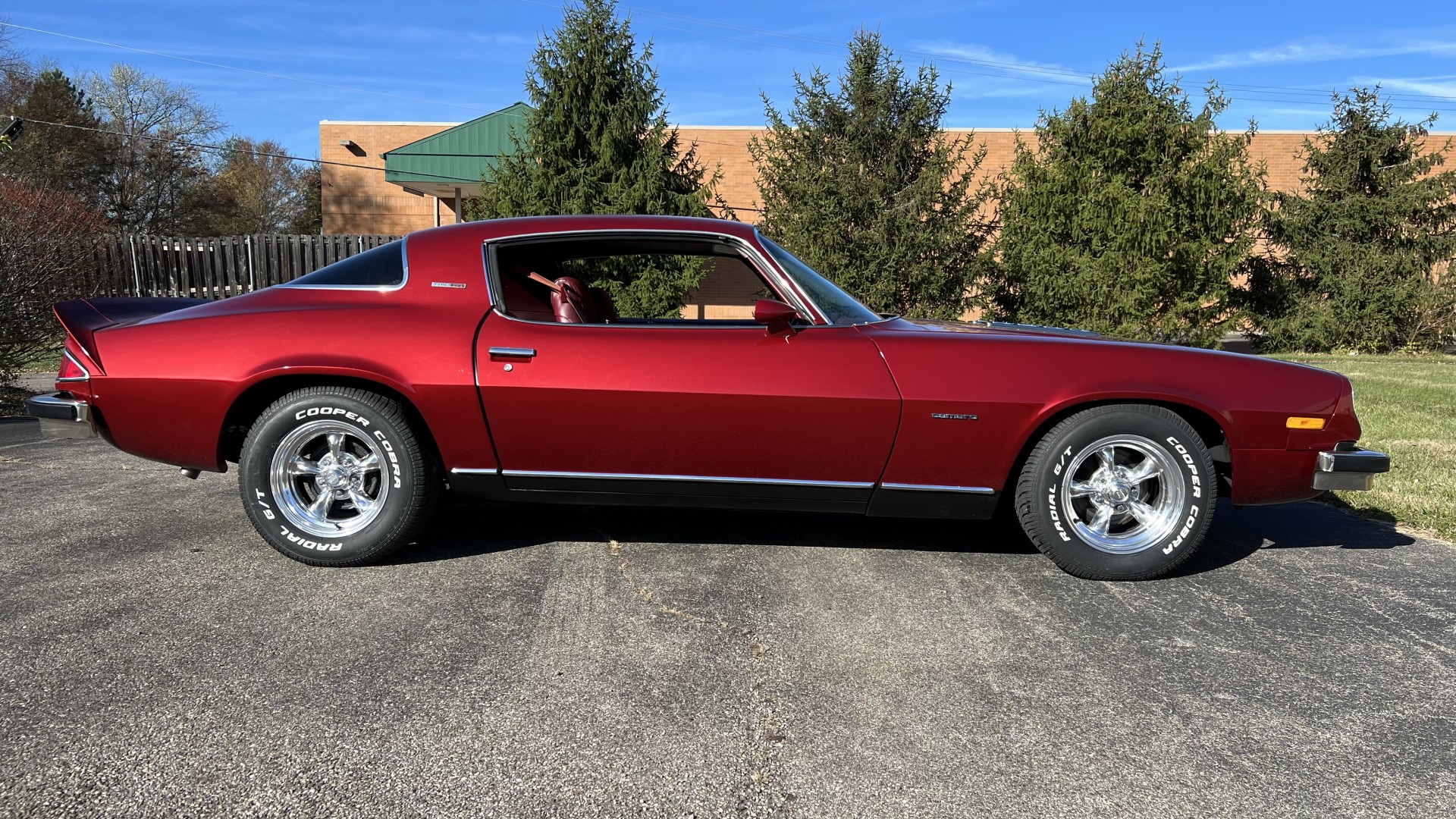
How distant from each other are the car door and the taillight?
166 centimetres

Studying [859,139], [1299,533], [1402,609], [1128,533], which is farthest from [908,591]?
[859,139]

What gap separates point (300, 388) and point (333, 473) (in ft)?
1.22

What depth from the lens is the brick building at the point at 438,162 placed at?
20188 millimetres

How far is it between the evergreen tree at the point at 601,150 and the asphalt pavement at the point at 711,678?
32.0ft

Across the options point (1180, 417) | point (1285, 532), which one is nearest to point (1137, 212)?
point (1285, 532)

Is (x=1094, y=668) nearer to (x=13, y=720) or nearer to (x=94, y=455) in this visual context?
(x=13, y=720)

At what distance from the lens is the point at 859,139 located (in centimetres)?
1362

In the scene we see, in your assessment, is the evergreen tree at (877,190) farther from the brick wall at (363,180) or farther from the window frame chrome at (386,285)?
the brick wall at (363,180)

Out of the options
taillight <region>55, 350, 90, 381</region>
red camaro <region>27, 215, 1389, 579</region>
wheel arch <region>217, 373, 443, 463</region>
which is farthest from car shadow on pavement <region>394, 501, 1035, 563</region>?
taillight <region>55, 350, 90, 381</region>

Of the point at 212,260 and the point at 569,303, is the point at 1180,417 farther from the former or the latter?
the point at 212,260

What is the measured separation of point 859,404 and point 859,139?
11094mm

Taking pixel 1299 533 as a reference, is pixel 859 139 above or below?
above

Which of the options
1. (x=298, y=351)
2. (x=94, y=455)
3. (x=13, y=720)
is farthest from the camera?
(x=94, y=455)

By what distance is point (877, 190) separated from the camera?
13531 mm
